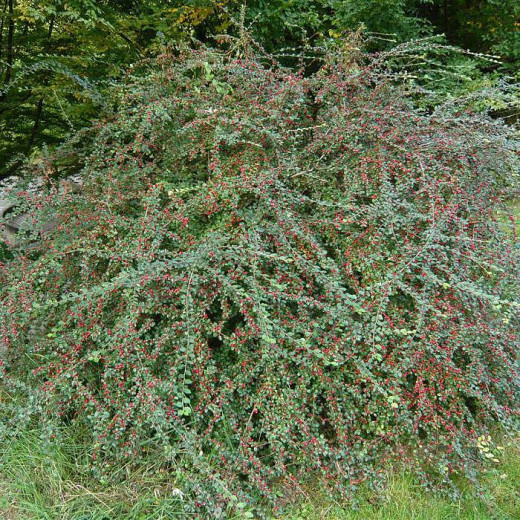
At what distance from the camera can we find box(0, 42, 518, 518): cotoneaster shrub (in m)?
1.87

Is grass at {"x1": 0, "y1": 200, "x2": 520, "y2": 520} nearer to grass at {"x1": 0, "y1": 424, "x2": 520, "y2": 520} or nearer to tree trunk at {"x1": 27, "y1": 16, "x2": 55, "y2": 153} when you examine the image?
grass at {"x1": 0, "y1": 424, "x2": 520, "y2": 520}

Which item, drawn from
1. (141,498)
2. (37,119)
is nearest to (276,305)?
(141,498)

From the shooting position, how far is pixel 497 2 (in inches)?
197

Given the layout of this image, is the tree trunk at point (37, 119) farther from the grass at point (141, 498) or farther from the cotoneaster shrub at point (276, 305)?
the grass at point (141, 498)

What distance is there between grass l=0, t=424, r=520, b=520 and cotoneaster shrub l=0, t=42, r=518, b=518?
0.09 m

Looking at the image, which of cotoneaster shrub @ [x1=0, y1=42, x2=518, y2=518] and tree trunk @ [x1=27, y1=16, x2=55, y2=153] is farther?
tree trunk @ [x1=27, y1=16, x2=55, y2=153]

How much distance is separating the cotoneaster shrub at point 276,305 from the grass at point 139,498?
0.09m

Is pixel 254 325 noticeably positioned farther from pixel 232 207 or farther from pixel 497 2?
pixel 497 2

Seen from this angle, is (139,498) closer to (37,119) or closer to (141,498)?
(141,498)

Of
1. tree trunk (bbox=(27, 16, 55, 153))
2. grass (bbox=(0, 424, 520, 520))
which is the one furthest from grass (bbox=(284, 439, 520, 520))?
tree trunk (bbox=(27, 16, 55, 153))

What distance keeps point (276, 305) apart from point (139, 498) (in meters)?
0.97

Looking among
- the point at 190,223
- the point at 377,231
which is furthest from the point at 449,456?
the point at 190,223

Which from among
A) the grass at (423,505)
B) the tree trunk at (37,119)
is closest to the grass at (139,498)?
the grass at (423,505)

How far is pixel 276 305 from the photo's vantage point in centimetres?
204
